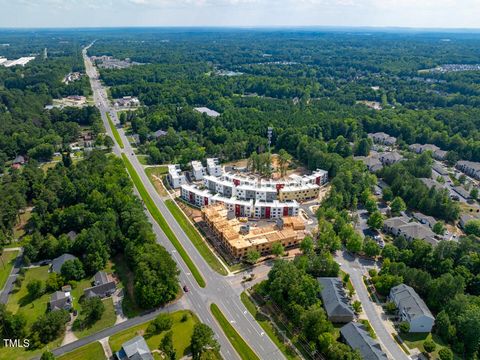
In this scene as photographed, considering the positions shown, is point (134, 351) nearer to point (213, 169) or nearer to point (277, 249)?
point (277, 249)

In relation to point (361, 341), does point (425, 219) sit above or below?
below

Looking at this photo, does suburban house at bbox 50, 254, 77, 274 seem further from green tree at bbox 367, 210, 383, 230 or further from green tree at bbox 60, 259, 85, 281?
green tree at bbox 367, 210, 383, 230

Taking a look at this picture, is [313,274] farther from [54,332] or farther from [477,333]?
[54,332]

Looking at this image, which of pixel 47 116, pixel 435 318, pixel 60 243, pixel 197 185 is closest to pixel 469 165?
pixel 435 318

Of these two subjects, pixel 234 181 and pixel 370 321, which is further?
pixel 234 181

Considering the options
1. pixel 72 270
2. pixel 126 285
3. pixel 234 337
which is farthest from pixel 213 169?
pixel 234 337

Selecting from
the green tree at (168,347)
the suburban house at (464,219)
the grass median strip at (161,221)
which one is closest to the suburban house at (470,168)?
the suburban house at (464,219)
